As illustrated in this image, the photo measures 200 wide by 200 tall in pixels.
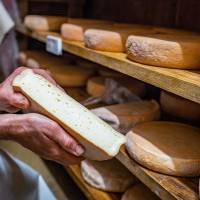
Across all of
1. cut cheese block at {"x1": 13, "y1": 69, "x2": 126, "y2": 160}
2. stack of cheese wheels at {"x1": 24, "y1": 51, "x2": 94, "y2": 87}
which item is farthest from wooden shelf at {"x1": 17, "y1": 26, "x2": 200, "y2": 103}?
stack of cheese wheels at {"x1": 24, "y1": 51, "x2": 94, "y2": 87}

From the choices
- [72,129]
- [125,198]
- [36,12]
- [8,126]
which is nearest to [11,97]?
[8,126]

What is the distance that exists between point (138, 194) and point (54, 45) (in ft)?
2.45

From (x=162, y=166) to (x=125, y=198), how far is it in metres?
0.29

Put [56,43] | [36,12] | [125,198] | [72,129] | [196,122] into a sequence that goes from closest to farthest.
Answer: [72,129]
[125,198]
[196,122]
[56,43]
[36,12]

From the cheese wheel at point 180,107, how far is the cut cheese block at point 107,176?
292mm

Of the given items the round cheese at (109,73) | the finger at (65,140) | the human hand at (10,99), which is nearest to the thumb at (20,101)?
the human hand at (10,99)

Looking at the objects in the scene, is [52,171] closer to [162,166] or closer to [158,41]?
[162,166]

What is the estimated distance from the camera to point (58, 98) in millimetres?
761

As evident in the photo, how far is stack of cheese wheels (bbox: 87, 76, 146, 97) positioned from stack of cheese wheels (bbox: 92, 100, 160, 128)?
229 mm

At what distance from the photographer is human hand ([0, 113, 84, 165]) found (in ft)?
2.48

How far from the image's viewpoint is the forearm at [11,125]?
0.79 meters

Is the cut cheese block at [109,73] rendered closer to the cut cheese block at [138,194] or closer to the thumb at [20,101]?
the cut cheese block at [138,194]

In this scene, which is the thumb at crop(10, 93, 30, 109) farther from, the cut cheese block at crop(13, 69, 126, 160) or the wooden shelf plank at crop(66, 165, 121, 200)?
the wooden shelf plank at crop(66, 165, 121, 200)

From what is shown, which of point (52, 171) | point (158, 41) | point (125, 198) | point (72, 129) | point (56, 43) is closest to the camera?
point (72, 129)
